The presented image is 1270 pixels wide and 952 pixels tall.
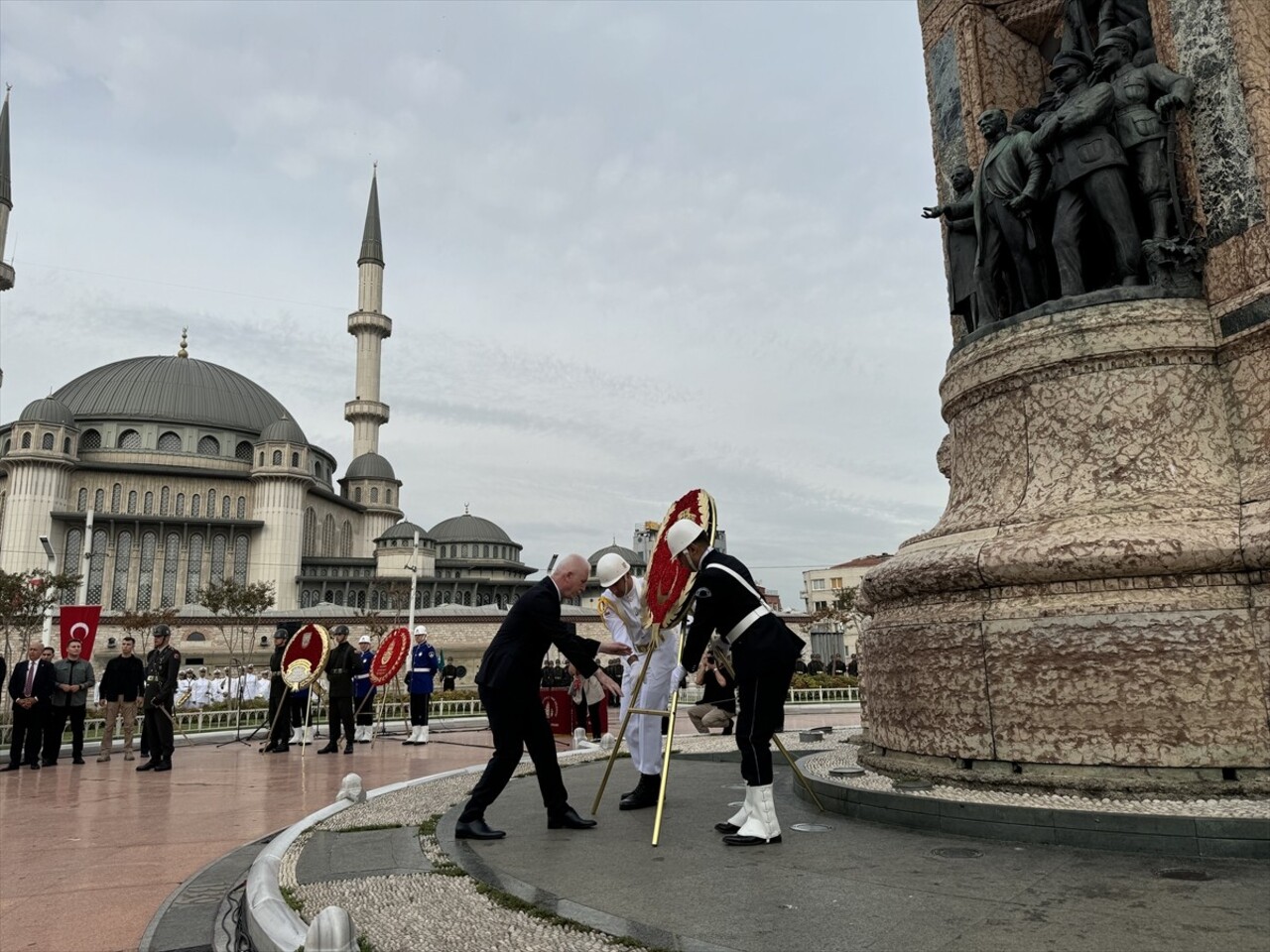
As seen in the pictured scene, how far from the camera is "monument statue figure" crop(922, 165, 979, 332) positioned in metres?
5.87

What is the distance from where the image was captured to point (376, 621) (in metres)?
39.8

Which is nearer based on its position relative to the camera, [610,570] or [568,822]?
[568,822]

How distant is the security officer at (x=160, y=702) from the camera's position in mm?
10039

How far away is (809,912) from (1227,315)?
12.0 ft

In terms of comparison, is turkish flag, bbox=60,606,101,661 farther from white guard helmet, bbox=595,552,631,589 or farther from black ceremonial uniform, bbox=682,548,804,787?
black ceremonial uniform, bbox=682,548,804,787

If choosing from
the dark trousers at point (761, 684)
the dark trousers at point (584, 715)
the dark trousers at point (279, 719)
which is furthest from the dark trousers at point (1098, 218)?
the dark trousers at point (279, 719)

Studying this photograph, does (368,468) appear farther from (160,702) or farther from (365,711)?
(160,702)

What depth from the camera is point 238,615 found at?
41.4 meters

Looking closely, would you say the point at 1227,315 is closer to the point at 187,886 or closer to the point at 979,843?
the point at 979,843

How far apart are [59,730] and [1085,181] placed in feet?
39.7

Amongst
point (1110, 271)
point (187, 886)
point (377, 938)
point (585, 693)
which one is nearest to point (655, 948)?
point (377, 938)

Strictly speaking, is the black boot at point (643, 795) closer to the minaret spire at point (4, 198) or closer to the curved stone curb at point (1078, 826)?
the curved stone curb at point (1078, 826)

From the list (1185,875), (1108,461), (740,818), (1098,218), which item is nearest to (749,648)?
(740,818)

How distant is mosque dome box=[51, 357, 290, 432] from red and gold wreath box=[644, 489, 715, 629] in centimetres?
6374
